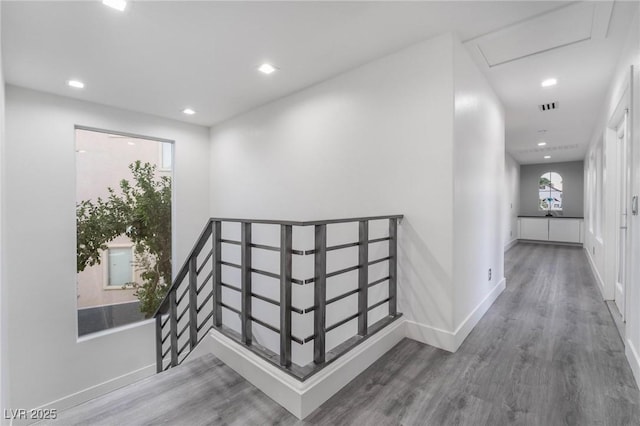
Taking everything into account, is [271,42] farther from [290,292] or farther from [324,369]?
[324,369]

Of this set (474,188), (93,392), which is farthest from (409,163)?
(93,392)

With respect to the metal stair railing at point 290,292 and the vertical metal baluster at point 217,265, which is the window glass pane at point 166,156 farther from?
the vertical metal baluster at point 217,265

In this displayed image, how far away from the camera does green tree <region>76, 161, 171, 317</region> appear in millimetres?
3861

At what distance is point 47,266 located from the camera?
11.2 ft

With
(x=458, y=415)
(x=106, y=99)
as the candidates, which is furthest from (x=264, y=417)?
(x=106, y=99)

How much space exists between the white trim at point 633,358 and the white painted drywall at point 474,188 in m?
1.01

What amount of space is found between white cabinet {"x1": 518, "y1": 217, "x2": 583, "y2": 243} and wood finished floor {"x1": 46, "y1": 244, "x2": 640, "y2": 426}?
694 centimetres

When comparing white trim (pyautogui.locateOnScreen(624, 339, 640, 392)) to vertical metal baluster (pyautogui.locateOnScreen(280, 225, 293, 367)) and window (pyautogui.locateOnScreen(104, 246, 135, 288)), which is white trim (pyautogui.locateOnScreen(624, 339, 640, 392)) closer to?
vertical metal baluster (pyautogui.locateOnScreen(280, 225, 293, 367))

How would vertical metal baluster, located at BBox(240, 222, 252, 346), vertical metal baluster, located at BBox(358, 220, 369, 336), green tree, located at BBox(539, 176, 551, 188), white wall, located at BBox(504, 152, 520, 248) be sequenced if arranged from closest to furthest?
vertical metal baluster, located at BBox(240, 222, 252, 346) → vertical metal baluster, located at BBox(358, 220, 369, 336) → white wall, located at BBox(504, 152, 520, 248) → green tree, located at BBox(539, 176, 551, 188)

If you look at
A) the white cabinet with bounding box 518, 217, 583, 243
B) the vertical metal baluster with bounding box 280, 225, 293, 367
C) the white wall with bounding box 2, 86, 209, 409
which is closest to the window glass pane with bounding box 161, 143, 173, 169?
the white wall with bounding box 2, 86, 209, 409

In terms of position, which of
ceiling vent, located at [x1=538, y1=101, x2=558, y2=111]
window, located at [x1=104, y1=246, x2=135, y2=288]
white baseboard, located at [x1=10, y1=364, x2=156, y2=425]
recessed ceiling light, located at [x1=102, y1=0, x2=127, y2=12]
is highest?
ceiling vent, located at [x1=538, y1=101, x2=558, y2=111]

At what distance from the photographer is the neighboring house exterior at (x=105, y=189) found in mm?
3789

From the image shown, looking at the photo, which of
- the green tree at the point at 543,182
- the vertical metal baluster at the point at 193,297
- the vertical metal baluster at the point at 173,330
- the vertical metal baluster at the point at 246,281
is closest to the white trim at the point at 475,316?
the vertical metal baluster at the point at 246,281

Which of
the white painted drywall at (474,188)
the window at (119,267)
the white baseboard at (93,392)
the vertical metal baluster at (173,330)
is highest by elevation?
the white painted drywall at (474,188)
